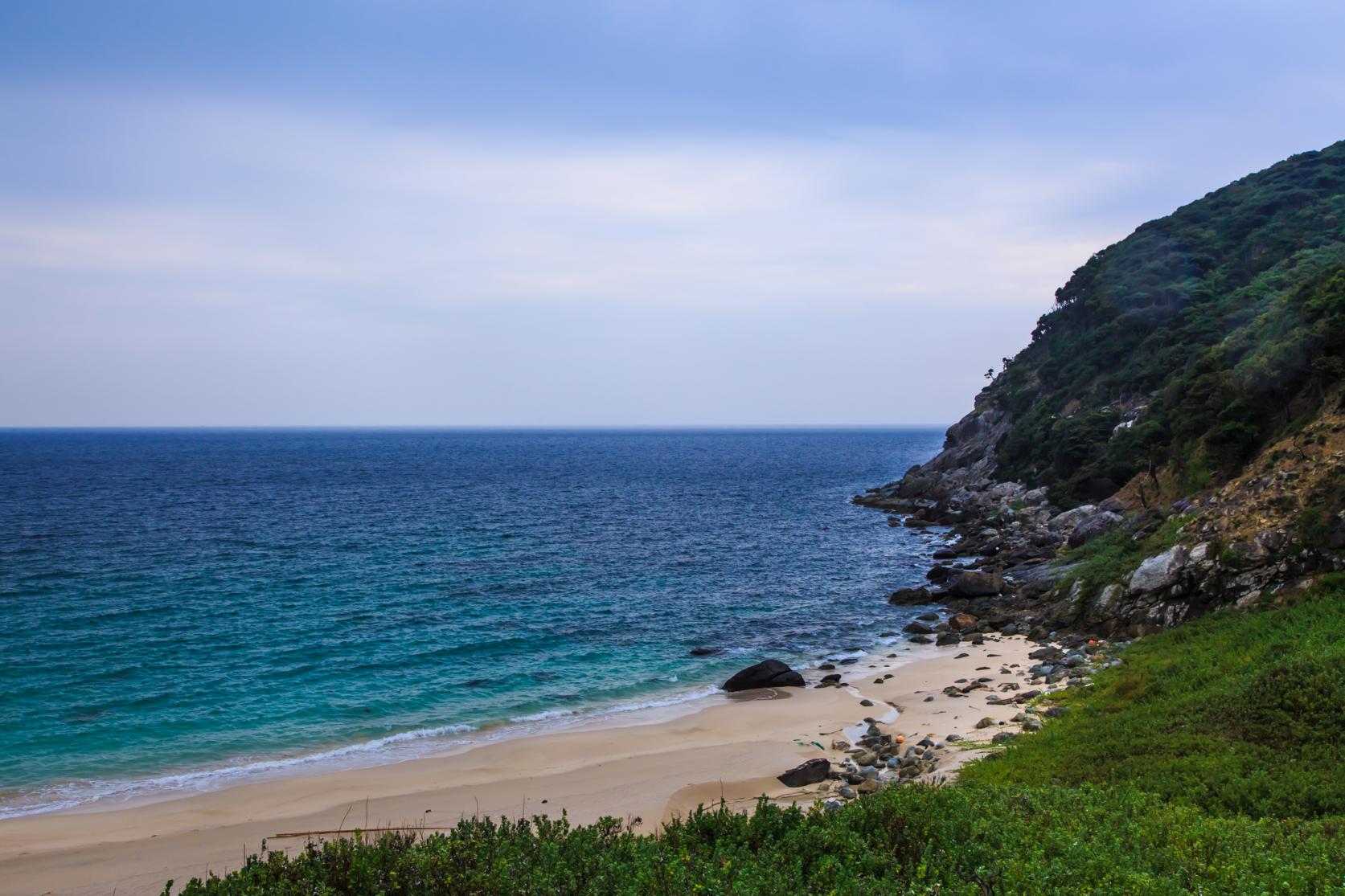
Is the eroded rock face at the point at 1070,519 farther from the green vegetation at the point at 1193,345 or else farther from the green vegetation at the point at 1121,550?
the green vegetation at the point at 1121,550

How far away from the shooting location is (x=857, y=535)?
213ft

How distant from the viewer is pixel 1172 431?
148 feet

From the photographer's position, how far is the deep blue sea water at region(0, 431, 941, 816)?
25.0 meters

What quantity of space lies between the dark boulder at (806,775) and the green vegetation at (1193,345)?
84.0ft

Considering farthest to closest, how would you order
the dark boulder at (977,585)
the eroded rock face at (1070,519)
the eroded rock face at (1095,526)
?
the eroded rock face at (1070,519) → the eroded rock face at (1095,526) → the dark boulder at (977,585)

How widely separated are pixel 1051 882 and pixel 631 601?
114ft

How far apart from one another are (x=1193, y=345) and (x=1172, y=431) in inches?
869

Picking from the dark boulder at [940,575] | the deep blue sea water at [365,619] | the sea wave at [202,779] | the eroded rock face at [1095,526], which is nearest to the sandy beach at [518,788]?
the sea wave at [202,779]

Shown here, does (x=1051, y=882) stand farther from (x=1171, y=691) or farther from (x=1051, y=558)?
(x=1051, y=558)

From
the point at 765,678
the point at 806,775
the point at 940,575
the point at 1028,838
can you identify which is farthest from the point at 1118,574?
the point at 1028,838

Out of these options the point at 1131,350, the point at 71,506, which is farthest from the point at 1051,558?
the point at 71,506

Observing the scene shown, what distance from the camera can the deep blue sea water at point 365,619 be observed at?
82.0 feet

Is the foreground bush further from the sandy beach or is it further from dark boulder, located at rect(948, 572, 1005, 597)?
dark boulder, located at rect(948, 572, 1005, 597)

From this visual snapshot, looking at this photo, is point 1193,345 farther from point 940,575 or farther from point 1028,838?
point 1028,838
